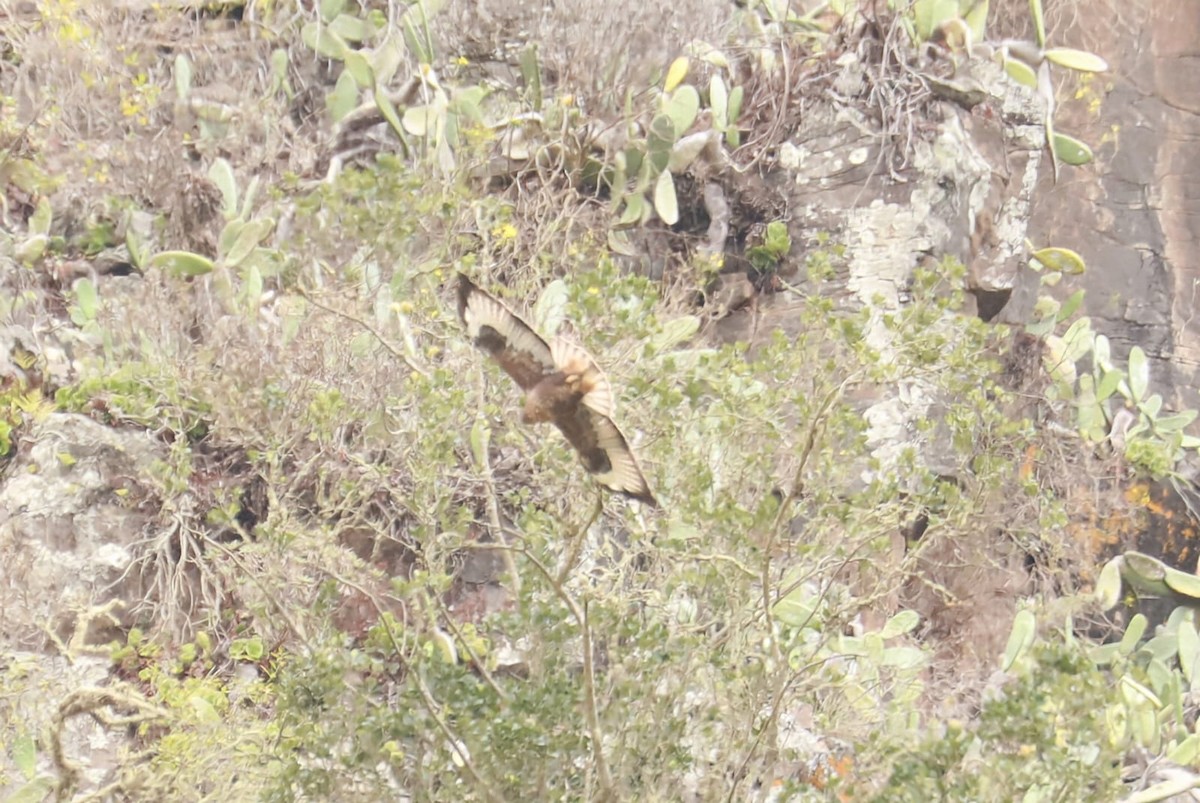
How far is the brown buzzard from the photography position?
1.80 meters

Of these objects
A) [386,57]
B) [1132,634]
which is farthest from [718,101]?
[1132,634]

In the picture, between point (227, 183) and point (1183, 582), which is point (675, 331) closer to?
point (227, 183)

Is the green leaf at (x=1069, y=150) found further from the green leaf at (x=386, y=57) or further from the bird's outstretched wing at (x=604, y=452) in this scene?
the bird's outstretched wing at (x=604, y=452)

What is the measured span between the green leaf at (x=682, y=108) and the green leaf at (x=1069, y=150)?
1807 mm

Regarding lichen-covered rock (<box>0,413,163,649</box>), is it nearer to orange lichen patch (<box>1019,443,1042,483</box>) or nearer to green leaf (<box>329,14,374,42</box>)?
green leaf (<box>329,14,374,42</box>)

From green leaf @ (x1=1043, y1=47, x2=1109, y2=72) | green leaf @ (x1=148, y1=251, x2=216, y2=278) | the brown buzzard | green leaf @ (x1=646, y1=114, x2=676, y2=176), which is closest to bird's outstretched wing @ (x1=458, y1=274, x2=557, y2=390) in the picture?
A: the brown buzzard

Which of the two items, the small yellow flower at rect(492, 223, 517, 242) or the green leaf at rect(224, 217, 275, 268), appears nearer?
the small yellow flower at rect(492, 223, 517, 242)

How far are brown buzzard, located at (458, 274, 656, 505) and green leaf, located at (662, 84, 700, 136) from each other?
100 inches

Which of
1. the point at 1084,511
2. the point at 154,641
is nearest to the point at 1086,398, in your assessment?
the point at 1084,511

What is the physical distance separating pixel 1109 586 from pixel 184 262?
375 centimetres

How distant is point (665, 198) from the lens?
14.3 ft

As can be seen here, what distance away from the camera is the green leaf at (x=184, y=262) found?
389cm

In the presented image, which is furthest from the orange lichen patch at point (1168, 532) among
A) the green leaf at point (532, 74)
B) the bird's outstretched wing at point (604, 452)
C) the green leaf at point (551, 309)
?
the bird's outstretched wing at point (604, 452)

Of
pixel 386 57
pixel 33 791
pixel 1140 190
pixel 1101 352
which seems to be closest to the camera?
pixel 33 791
